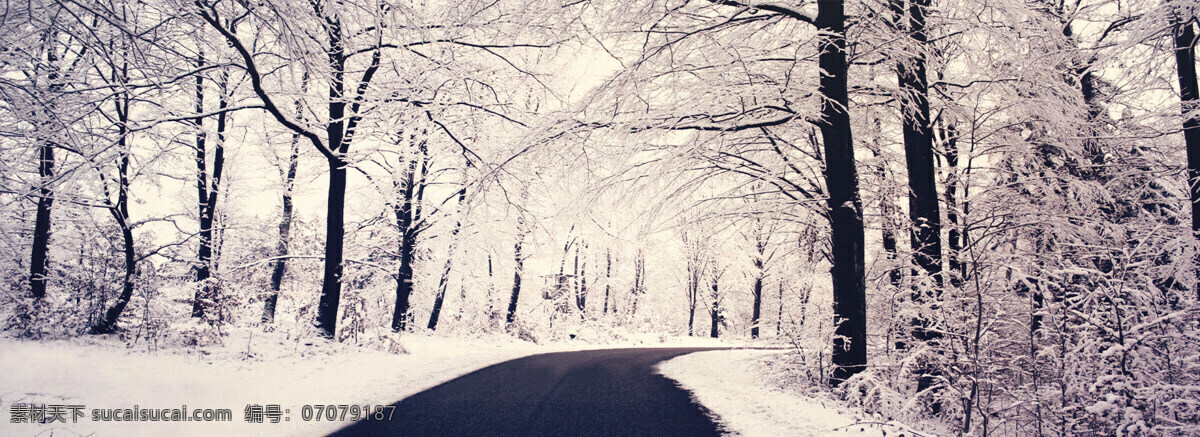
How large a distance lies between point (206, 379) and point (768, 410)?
756 centimetres

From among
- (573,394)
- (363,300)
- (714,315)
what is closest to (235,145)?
(363,300)

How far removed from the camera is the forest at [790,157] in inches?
207

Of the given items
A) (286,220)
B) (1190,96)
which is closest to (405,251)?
(286,220)

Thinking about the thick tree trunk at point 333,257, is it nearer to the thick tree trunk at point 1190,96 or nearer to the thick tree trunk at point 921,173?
the thick tree trunk at point 921,173

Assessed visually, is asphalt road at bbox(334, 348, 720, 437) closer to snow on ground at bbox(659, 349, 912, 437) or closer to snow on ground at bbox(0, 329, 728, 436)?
snow on ground at bbox(659, 349, 912, 437)

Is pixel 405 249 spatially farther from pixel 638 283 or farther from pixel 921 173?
pixel 638 283

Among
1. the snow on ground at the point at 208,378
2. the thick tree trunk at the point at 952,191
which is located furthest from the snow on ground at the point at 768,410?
the snow on ground at the point at 208,378

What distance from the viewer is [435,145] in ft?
45.7

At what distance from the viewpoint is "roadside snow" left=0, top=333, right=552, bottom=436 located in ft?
15.4

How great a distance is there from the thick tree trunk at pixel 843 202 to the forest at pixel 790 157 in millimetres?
43

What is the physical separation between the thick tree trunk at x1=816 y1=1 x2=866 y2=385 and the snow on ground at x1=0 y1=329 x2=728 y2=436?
6188mm

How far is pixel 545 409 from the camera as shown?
5902 millimetres

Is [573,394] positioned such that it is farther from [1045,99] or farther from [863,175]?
[1045,99]

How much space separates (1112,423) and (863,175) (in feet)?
15.5
